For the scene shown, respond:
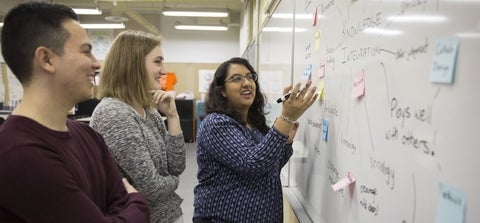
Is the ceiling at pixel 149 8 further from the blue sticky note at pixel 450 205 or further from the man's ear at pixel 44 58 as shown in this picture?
the blue sticky note at pixel 450 205

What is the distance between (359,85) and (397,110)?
0.24m

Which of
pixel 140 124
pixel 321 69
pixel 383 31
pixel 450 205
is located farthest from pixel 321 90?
pixel 450 205

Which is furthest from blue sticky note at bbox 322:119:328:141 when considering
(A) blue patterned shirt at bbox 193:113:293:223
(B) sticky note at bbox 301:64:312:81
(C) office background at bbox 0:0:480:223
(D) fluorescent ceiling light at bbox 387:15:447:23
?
(D) fluorescent ceiling light at bbox 387:15:447:23

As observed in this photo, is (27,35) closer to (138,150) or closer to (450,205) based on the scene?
(138,150)

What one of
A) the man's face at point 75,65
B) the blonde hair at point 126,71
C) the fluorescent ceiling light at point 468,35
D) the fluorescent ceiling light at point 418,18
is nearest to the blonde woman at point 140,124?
the blonde hair at point 126,71

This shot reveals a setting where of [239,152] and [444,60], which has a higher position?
[444,60]

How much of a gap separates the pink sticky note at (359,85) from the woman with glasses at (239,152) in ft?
0.83

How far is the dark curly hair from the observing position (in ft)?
5.21

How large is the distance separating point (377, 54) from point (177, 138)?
957 mm

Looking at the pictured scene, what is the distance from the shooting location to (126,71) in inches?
54.4

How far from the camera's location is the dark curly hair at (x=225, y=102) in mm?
1587

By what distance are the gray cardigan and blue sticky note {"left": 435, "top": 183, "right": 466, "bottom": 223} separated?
94 cm

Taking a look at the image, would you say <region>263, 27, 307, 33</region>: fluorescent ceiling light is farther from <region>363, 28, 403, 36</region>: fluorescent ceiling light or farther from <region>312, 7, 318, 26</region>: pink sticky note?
<region>363, 28, 403, 36</region>: fluorescent ceiling light

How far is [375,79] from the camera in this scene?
928mm
